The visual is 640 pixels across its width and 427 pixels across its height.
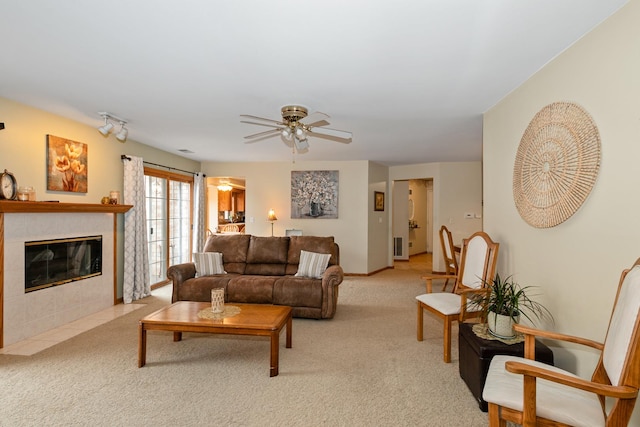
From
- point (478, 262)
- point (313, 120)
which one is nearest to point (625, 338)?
point (478, 262)

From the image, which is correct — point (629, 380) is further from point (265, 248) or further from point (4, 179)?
point (4, 179)

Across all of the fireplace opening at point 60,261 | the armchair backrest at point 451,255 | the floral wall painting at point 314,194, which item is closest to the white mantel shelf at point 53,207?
the fireplace opening at point 60,261

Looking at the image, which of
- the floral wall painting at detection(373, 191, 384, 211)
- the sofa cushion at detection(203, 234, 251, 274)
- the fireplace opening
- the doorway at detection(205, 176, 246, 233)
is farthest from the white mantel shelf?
the floral wall painting at detection(373, 191, 384, 211)

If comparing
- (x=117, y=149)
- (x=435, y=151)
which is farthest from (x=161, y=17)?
(x=435, y=151)

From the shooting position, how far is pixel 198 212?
666 cm

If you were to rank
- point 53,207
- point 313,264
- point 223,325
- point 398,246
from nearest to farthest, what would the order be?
1. point 223,325
2. point 53,207
3. point 313,264
4. point 398,246

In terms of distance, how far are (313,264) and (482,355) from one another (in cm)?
250

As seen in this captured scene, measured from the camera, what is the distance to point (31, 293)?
3480 millimetres

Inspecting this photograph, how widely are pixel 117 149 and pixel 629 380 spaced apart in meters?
5.60

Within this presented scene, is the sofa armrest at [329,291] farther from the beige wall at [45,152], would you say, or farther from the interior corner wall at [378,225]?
the beige wall at [45,152]

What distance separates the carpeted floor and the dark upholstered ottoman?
112mm

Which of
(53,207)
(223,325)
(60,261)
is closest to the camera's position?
(223,325)

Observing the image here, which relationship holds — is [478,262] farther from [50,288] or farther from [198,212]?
[198,212]

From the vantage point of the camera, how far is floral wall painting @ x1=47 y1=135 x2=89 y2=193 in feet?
12.3
